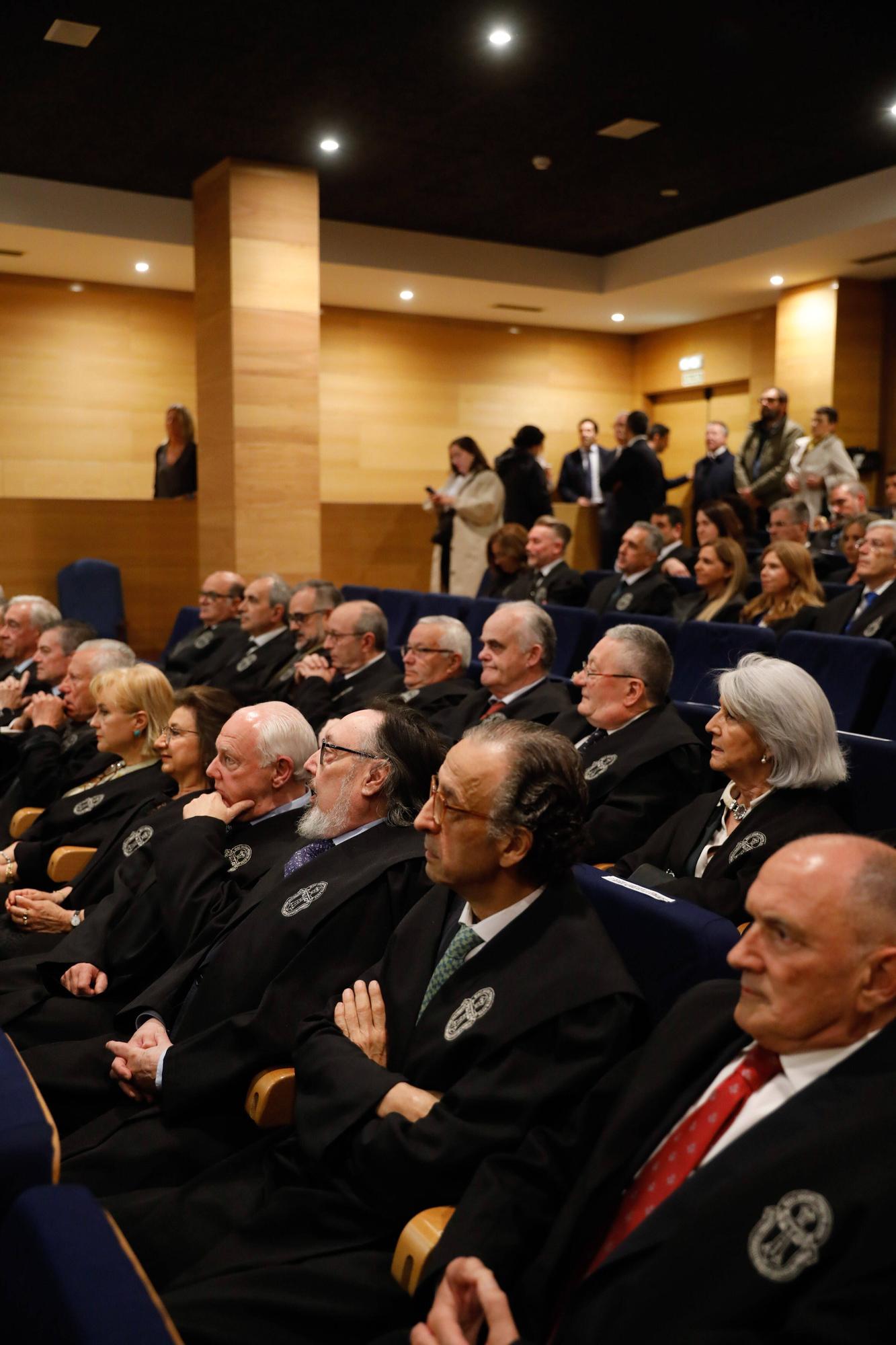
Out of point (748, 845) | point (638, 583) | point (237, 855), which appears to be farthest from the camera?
point (638, 583)

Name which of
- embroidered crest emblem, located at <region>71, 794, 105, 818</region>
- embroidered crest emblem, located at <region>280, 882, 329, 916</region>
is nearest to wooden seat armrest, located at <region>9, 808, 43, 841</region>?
embroidered crest emblem, located at <region>71, 794, 105, 818</region>

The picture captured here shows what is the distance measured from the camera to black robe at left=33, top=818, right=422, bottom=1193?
2115mm

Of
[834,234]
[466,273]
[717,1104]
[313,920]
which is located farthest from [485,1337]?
[466,273]

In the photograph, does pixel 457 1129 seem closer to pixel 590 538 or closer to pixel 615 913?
pixel 615 913

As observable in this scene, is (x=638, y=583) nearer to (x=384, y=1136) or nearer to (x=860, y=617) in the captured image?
(x=860, y=617)

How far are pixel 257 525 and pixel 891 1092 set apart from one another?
664 centimetres

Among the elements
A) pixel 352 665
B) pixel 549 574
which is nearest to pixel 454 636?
pixel 352 665

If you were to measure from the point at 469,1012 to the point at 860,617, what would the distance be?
3871mm

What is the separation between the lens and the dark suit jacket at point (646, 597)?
20.6ft

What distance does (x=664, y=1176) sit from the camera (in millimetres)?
1435

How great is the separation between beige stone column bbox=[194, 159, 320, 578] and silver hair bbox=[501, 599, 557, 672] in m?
3.60

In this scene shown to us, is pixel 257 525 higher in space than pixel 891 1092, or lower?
higher

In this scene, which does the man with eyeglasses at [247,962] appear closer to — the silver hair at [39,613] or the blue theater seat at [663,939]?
the blue theater seat at [663,939]

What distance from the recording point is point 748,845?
251 cm
